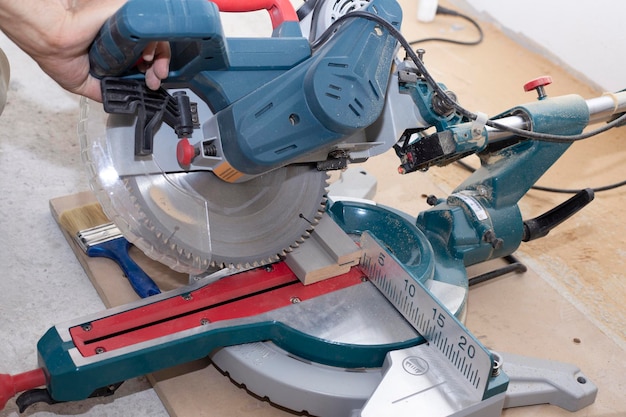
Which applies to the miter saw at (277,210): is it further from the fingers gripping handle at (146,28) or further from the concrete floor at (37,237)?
the concrete floor at (37,237)

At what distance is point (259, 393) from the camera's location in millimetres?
1553

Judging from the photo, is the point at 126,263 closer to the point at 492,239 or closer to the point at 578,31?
the point at 492,239

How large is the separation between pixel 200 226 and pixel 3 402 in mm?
453

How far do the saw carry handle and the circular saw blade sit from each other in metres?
0.13

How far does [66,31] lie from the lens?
1.33 meters

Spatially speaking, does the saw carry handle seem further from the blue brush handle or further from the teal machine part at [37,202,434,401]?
the blue brush handle

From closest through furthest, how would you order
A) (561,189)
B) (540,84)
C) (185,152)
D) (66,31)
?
(66,31) < (185,152) < (540,84) < (561,189)

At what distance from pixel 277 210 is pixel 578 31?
6.41ft

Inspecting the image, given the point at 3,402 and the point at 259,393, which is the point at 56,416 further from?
the point at 259,393

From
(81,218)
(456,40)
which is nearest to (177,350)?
(81,218)

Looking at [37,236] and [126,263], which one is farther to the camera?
[37,236]

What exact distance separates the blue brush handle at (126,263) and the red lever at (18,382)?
40 centimetres

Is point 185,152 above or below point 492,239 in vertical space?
above

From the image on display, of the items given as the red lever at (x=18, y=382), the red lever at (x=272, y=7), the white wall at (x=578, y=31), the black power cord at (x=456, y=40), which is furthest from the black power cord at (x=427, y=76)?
the black power cord at (x=456, y=40)
